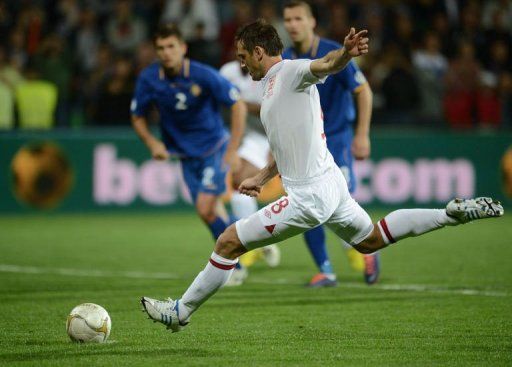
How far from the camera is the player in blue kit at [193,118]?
9.47 m

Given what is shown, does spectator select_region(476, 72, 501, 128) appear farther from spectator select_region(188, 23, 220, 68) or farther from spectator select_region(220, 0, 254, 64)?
spectator select_region(188, 23, 220, 68)

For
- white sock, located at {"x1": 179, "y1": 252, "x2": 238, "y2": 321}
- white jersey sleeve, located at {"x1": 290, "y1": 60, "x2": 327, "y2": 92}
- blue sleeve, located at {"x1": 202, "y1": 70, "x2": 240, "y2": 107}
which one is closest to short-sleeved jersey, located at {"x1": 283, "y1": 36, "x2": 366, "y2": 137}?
blue sleeve, located at {"x1": 202, "y1": 70, "x2": 240, "y2": 107}

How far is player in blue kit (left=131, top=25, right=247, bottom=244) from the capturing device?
373 inches

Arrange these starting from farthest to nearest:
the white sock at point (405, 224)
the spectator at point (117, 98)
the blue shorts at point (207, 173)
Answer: the spectator at point (117, 98) < the blue shorts at point (207, 173) < the white sock at point (405, 224)

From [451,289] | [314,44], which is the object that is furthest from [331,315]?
[314,44]

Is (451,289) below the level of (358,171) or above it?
above

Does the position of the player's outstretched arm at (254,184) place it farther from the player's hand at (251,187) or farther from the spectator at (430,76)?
the spectator at (430,76)

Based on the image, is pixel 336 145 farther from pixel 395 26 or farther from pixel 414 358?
pixel 395 26

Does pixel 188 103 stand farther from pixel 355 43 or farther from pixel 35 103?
pixel 35 103

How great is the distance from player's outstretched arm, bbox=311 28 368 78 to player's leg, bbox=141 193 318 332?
96 cm

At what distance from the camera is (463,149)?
17422 mm

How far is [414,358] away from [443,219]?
1231 mm

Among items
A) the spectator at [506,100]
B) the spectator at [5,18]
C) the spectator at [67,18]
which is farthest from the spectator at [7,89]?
the spectator at [506,100]

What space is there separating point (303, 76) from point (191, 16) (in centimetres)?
1226
